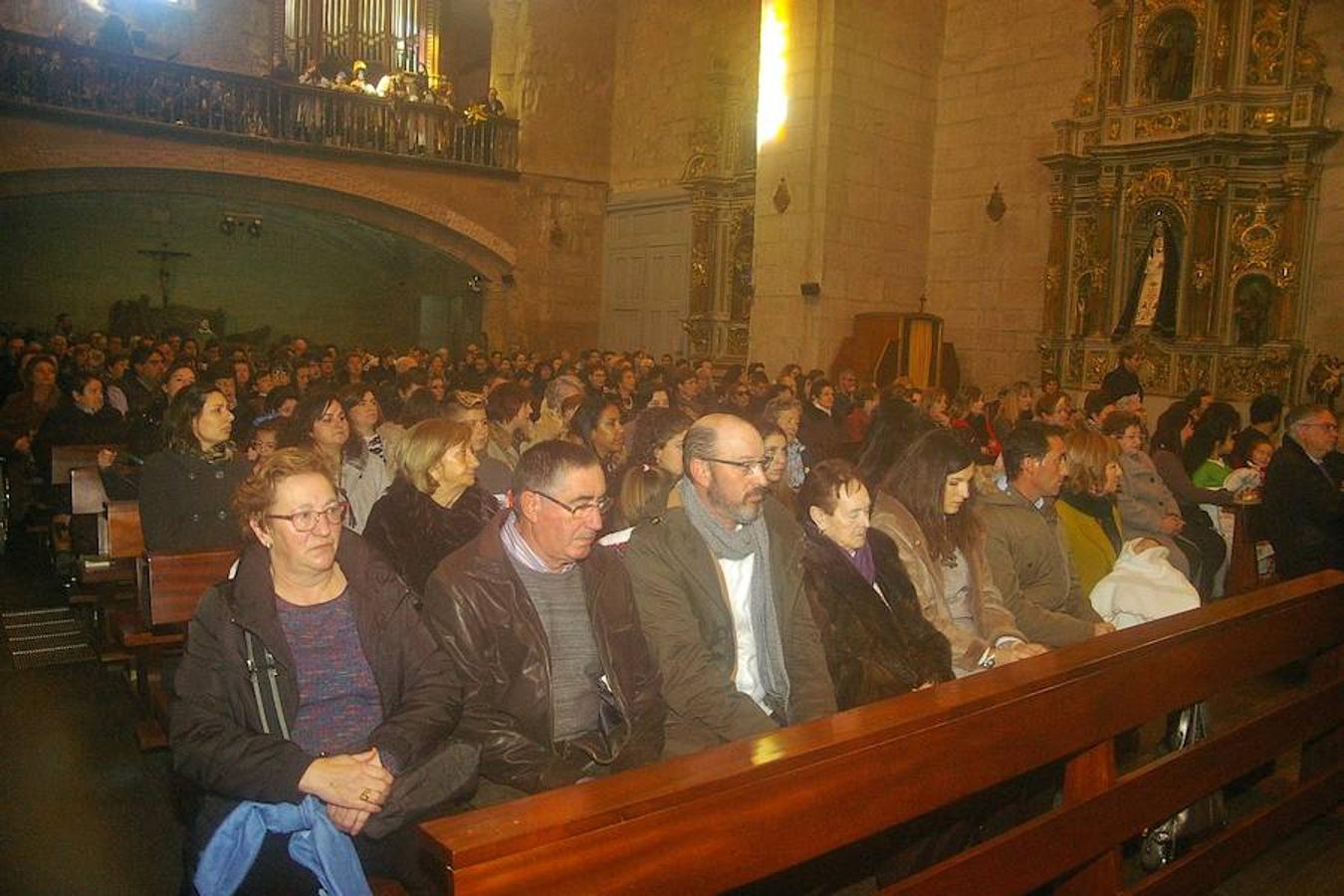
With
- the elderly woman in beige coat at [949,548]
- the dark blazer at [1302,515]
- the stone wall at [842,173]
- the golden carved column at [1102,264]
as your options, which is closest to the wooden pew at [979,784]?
the elderly woman in beige coat at [949,548]

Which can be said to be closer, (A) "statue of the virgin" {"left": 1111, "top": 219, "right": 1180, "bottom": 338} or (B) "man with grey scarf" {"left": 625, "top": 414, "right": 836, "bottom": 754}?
(B) "man with grey scarf" {"left": 625, "top": 414, "right": 836, "bottom": 754}

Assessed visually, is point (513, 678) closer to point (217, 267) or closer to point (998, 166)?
point (998, 166)

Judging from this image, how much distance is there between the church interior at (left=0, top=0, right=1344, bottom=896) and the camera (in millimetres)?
2361

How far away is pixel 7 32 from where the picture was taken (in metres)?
13.5

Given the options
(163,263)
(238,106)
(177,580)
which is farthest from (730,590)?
(163,263)

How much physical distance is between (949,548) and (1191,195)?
9982 millimetres

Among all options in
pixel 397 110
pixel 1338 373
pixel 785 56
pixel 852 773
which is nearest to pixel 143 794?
pixel 852 773

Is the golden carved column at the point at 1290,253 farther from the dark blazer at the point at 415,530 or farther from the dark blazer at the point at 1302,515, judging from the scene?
the dark blazer at the point at 415,530

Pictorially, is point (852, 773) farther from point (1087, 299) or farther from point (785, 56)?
point (785, 56)

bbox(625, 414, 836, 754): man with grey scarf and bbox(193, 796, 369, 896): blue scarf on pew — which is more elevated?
bbox(625, 414, 836, 754): man with grey scarf

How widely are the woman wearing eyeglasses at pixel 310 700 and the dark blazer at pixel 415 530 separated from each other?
43.1 inches

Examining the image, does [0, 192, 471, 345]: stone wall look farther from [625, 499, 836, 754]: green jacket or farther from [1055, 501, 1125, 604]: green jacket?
[625, 499, 836, 754]: green jacket

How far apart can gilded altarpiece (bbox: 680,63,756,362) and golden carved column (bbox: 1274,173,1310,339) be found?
7.24 meters

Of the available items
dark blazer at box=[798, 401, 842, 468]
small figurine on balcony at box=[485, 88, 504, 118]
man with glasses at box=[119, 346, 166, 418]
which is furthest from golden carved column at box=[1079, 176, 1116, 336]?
man with glasses at box=[119, 346, 166, 418]
